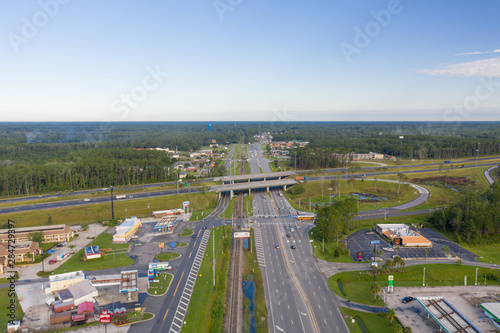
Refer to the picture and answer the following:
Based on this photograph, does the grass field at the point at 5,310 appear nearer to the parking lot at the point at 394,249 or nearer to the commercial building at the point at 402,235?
the parking lot at the point at 394,249

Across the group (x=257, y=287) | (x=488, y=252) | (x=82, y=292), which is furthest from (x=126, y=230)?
(x=488, y=252)

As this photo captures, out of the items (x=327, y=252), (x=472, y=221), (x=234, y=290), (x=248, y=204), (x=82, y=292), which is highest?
(x=472, y=221)

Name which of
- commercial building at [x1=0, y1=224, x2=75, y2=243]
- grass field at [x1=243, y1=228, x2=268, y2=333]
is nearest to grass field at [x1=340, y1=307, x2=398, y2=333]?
grass field at [x1=243, y1=228, x2=268, y2=333]

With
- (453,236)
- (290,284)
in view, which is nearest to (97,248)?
(290,284)

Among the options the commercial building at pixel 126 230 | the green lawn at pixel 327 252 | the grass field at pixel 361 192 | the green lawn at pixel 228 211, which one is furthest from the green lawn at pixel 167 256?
the grass field at pixel 361 192

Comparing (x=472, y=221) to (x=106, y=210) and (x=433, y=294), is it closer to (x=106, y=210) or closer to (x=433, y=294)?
(x=433, y=294)

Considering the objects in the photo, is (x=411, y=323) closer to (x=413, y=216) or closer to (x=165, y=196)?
(x=413, y=216)
